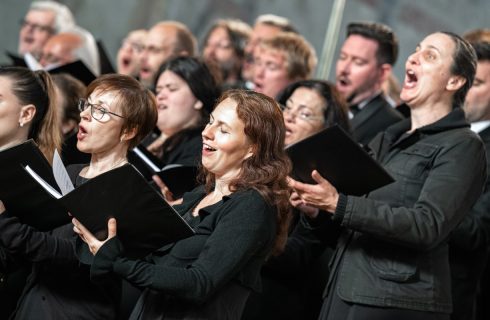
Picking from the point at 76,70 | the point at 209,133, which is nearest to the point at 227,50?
the point at 76,70

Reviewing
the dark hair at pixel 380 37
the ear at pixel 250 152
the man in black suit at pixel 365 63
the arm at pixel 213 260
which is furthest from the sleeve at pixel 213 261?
the dark hair at pixel 380 37

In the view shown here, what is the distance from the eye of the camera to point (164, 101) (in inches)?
175

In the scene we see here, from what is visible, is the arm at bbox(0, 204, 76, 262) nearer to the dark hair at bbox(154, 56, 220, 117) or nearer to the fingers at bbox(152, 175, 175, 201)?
the fingers at bbox(152, 175, 175, 201)

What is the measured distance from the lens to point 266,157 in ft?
9.79

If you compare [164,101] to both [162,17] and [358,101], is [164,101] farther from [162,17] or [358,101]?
[162,17]

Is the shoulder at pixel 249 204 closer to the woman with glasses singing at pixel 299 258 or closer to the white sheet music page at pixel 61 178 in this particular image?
the white sheet music page at pixel 61 178

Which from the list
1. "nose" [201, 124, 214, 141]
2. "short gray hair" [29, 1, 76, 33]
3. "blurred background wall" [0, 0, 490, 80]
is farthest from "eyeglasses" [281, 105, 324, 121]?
"short gray hair" [29, 1, 76, 33]

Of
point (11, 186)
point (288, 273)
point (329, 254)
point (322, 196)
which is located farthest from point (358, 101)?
point (11, 186)

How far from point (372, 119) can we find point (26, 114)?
68.7 inches

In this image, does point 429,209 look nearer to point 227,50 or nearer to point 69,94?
point 69,94

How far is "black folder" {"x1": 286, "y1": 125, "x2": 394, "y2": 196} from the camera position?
3.07 m

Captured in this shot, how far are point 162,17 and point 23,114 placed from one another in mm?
4399

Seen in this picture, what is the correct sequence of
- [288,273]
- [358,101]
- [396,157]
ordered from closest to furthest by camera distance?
[396,157], [288,273], [358,101]

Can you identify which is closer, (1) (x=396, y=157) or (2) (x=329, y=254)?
(1) (x=396, y=157)
